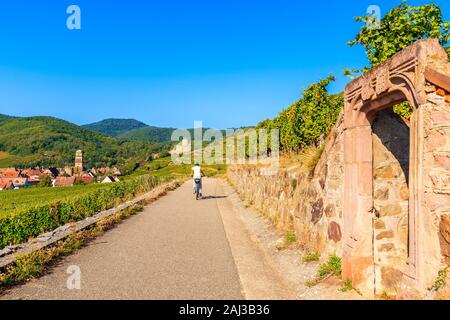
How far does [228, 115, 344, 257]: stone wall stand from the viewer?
6.34m

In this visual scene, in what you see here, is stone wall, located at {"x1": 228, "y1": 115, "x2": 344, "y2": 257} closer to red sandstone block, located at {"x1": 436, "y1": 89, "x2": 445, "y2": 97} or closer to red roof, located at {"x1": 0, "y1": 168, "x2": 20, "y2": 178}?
red sandstone block, located at {"x1": 436, "y1": 89, "x2": 445, "y2": 97}

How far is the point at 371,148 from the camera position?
5797 mm

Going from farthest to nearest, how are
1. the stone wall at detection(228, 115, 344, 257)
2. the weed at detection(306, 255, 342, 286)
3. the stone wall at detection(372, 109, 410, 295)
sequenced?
the stone wall at detection(228, 115, 344, 257), the weed at detection(306, 255, 342, 286), the stone wall at detection(372, 109, 410, 295)

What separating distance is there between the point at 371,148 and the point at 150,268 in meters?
4.49

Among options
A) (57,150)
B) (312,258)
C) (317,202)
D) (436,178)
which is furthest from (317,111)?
(57,150)

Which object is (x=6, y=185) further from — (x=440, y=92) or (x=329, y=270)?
(x=440, y=92)

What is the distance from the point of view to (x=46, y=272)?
21.1 feet

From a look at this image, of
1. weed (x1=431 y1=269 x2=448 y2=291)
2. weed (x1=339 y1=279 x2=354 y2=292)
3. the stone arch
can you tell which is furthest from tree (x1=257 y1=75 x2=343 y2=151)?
weed (x1=431 y1=269 x2=448 y2=291)

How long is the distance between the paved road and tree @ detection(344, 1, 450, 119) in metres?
5.72

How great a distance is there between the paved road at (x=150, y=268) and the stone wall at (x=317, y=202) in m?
1.69

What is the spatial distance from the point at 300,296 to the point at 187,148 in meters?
120

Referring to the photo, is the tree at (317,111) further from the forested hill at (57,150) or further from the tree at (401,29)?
the forested hill at (57,150)
